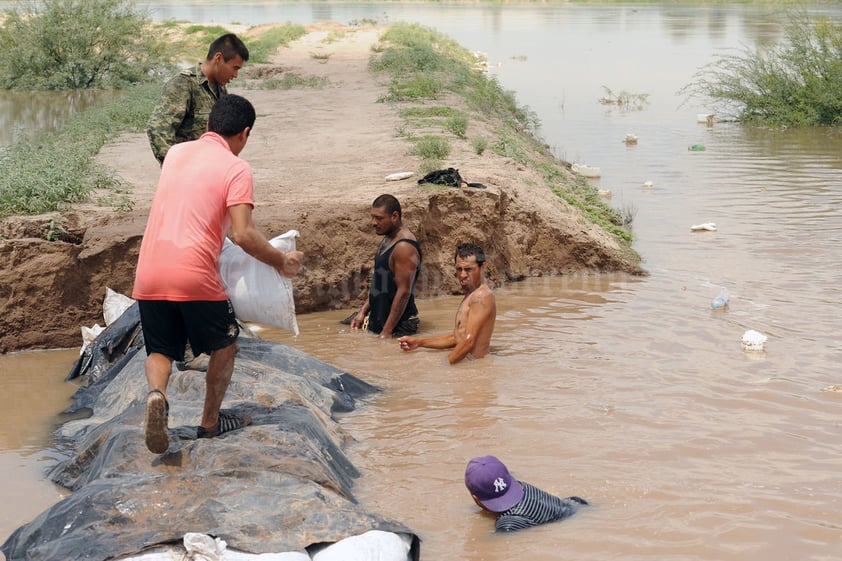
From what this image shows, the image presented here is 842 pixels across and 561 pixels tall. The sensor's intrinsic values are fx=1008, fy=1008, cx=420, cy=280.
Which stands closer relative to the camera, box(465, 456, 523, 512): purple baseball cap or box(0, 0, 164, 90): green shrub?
box(465, 456, 523, 512): purple baseball cap

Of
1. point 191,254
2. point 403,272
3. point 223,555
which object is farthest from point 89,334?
point 223,555

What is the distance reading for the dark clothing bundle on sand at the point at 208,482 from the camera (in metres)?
3.94

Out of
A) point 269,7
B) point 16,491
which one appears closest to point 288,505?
point 16,491

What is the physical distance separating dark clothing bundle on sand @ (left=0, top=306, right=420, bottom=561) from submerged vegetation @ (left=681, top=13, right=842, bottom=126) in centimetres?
1636

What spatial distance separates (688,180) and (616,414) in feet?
29.4

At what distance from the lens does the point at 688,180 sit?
14.3 m

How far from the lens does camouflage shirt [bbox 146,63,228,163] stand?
6.45m

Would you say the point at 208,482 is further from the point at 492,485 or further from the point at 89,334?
the point at 89,334

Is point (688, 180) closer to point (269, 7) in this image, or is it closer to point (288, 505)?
point (288, 505)

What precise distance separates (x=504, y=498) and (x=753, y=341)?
3432 millimetres

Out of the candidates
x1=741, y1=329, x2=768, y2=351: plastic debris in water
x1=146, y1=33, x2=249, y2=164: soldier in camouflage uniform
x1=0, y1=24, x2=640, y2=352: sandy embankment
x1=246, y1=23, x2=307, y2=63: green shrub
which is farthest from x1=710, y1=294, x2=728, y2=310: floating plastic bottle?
x1=246, y1=23, x2=307, y2=63: green shrub

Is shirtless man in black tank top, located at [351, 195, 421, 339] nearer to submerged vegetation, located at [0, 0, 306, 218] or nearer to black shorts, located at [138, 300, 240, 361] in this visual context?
black shorts, located at [138, 300, 240, 361]

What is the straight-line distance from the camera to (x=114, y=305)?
23.9 ft

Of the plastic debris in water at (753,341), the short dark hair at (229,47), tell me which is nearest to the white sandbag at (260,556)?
the short dark hair at (229,47)
